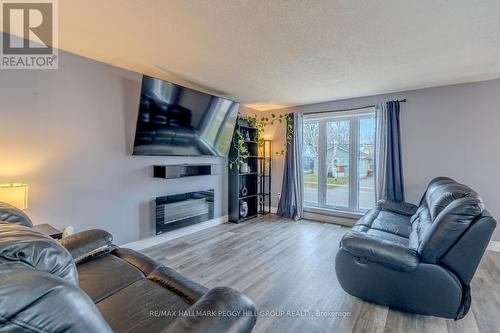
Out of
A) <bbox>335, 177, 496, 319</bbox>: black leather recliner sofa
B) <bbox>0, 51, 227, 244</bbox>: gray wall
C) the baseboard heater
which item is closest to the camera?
<bbox>335, 177, 496, 319</bbox>: black leather recliner sofa

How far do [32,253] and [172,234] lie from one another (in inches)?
121

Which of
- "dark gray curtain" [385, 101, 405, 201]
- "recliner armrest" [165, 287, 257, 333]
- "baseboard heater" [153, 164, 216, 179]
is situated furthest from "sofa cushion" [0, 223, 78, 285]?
"dark gray curtain" [385, 101, 405, 201]

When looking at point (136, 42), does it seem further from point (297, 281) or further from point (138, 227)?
point (297, 281)

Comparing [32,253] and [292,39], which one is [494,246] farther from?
[32,253]

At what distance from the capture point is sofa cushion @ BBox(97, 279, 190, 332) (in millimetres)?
1104

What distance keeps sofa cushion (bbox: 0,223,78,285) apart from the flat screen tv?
2.35 meters

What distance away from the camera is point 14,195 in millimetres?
1942

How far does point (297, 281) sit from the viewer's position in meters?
2.43

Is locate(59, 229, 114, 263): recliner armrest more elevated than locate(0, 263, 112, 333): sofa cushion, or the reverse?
locate(0, 263, 112, 333): sofa cushion

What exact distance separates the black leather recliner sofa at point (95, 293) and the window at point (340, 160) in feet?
12.4

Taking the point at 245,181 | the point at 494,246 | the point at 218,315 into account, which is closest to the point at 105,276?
the point at 218,315

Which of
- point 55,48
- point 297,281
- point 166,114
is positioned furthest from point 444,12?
point 55,48

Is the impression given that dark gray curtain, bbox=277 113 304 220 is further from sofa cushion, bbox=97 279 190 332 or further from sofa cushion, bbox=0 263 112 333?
sofa cushion, bbox=0 263 112 333

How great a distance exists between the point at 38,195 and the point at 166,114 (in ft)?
5.22
